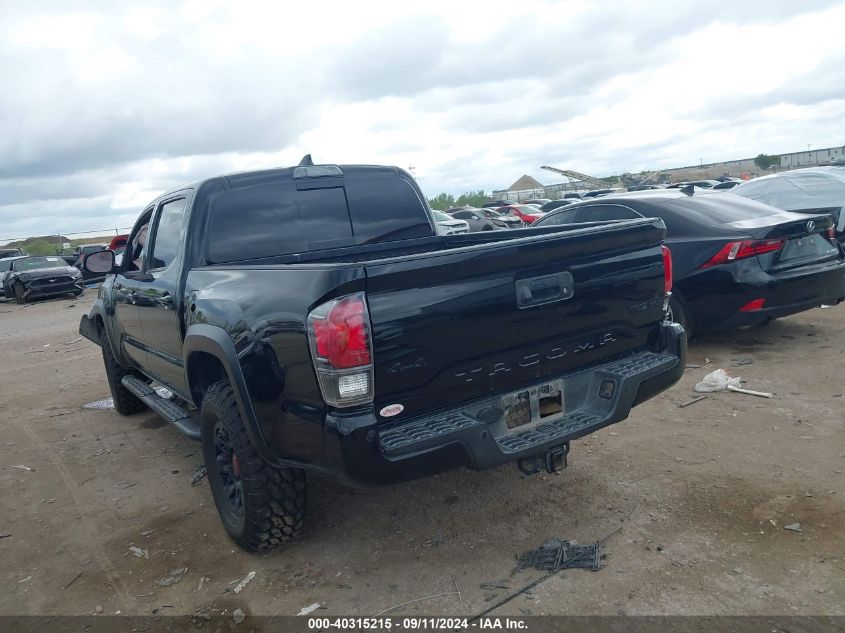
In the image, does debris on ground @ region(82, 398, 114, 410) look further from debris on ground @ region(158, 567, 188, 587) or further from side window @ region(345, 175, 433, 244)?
side window @ region(345, 175, 433, 244)

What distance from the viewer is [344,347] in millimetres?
2561

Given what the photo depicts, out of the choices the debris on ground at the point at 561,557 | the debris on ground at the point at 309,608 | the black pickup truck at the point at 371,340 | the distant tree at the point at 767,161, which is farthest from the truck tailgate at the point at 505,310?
the distant tree at the point at 767,161

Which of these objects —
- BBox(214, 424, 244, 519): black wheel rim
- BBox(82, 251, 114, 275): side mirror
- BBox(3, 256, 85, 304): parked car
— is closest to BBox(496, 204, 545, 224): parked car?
BBox(3, 256, 85, 304): parked car

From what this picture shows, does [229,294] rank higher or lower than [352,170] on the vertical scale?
lower

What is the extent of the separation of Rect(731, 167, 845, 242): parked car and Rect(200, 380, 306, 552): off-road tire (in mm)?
8070

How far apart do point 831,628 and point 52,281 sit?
882 inches

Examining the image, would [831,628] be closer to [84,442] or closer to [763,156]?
[84,442]

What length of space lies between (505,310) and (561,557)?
1.25 metres

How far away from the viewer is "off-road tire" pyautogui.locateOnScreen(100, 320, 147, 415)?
6.21 m

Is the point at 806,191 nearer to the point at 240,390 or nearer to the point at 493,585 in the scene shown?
the point at 493,585

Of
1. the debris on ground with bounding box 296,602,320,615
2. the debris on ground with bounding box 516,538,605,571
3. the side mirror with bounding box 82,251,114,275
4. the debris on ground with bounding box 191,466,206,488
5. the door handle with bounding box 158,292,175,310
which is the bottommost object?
the debris on ground with bounding box 516,538,605,571

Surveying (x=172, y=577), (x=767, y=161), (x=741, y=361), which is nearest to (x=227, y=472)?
(x=172, y=577)

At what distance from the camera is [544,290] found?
305 cm

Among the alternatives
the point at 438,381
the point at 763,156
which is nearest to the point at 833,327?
the point at 438,381
